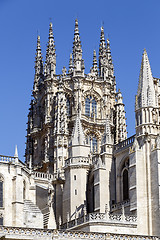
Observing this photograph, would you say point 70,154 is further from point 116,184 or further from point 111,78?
point 111,78

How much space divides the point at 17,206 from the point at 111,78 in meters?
27.0

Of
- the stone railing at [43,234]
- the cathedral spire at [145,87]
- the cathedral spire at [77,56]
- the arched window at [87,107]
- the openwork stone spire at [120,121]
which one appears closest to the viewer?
the stone railing at [43,234]

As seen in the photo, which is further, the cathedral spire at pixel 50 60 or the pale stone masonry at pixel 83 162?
the cathedral spire at pixel 50 60

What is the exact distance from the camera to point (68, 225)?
170 feet

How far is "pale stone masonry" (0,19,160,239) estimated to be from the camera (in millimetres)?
49375

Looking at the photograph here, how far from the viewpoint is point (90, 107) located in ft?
240

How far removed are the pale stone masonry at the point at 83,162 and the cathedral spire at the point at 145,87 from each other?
3.3 inches

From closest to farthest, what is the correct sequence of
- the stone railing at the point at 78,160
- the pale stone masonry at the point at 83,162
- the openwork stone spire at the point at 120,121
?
the pale stone masonry at the point at 83,162 → the stone railing at the point at 78,160 → the openwork stone spire at the point at 120,121

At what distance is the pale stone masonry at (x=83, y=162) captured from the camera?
49.4 m

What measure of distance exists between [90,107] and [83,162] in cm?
1461

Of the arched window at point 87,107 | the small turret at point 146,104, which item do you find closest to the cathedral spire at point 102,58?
the arched window at point 87,107

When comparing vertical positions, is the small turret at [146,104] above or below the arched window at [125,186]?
above

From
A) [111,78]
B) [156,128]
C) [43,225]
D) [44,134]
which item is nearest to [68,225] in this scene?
[43,225]

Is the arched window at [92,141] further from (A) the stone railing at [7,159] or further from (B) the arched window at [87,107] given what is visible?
(A) the stone railing at [7,159]
